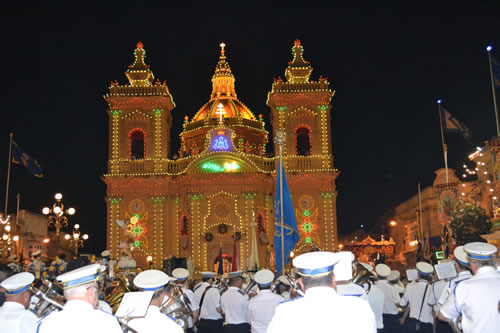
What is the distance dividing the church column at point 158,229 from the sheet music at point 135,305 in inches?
1393

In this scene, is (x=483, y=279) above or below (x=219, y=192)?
below

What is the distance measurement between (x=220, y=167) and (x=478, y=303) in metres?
Answer: 35.5

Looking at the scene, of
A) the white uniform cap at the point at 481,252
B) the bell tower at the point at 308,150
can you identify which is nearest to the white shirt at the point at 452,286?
the white uniform cap at the point at 481,252

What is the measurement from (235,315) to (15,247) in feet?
106

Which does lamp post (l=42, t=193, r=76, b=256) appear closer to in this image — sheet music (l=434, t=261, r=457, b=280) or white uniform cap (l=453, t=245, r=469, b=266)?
sheet music (l=434, t=261, r=457, b=280)

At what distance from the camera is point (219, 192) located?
4125 cm

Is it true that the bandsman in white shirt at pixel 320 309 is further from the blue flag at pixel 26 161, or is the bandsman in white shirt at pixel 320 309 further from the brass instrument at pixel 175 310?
the blue flag at pixel 26 161

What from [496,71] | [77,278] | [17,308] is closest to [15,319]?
[17,308]

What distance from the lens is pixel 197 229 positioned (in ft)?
133

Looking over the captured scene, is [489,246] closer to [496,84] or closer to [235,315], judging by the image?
[235,315]

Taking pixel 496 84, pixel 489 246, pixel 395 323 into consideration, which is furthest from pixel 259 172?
pixel 489 246

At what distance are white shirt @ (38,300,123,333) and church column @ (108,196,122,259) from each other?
3632 cm

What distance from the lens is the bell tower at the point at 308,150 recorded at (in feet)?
135

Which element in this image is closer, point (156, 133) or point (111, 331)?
point (111, 331)
